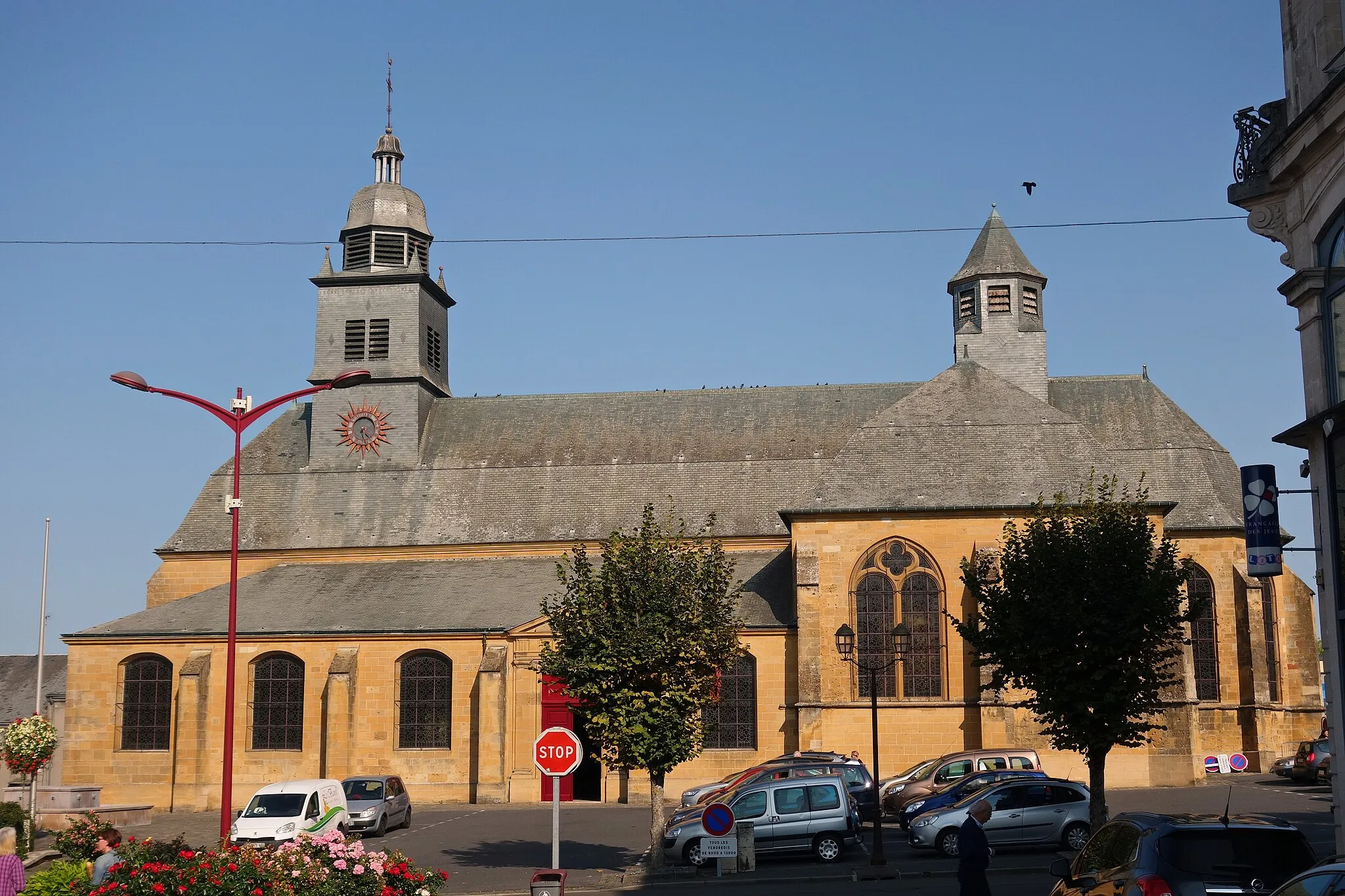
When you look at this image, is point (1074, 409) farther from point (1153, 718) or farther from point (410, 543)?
point (410, 543)

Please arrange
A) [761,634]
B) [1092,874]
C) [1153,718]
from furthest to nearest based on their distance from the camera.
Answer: [761,634]
[1153,718]
[1092,874]

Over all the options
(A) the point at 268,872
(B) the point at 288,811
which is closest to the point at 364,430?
(B) the point at 288,811

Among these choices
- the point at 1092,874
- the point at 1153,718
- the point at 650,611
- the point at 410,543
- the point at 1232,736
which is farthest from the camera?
the point at 410,543

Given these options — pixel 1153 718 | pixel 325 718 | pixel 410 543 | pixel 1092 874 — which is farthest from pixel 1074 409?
pixel 1092 874

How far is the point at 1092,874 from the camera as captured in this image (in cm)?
1223

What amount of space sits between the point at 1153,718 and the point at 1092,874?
A: 2568 centimetres

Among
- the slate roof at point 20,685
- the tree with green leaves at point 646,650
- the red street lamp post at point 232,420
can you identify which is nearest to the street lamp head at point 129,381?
the red street lamp post at point 232,420

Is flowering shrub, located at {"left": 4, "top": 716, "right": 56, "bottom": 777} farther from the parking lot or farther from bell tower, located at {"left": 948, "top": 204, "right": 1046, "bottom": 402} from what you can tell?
bell tower, located at {"left": 948, "top": 204, "right": 1046, "bottom": 402}

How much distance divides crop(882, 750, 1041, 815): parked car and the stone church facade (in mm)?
6852

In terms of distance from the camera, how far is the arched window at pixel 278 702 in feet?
133

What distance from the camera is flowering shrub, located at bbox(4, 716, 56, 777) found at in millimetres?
31734

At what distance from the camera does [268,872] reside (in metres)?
13.2

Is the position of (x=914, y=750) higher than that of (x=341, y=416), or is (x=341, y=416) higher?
(x=341, y=416)

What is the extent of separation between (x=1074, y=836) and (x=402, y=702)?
21.9 m
